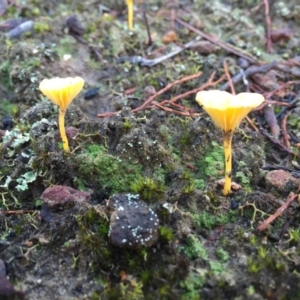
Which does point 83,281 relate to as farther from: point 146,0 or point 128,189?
point 146,0

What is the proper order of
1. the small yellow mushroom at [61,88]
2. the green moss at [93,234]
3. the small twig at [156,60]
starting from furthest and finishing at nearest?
the small twig at [156,60] → the small yellow mushroom at [61,88] → the green moss at [93,234]

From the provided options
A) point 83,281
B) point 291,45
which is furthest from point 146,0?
point 83,281

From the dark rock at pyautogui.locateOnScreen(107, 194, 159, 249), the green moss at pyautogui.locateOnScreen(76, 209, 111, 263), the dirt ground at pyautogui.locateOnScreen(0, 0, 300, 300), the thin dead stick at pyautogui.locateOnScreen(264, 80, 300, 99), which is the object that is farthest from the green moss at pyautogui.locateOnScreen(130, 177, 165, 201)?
the thin dead stick at pyautogui.locateOnScreen(264, 80, 300, 99)

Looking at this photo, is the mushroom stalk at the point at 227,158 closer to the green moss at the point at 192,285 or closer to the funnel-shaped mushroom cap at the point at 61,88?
the green moss at the point at 192,285

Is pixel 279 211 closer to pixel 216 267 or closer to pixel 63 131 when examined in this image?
pixel 216 267

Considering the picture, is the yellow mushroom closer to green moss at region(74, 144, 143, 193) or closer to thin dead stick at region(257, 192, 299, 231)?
green moss at region(74, 144, 143, 193)

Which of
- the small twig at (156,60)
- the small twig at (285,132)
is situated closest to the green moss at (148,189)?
the small twig at (285,132)

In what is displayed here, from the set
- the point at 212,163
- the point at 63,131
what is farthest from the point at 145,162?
the point at 63,131
